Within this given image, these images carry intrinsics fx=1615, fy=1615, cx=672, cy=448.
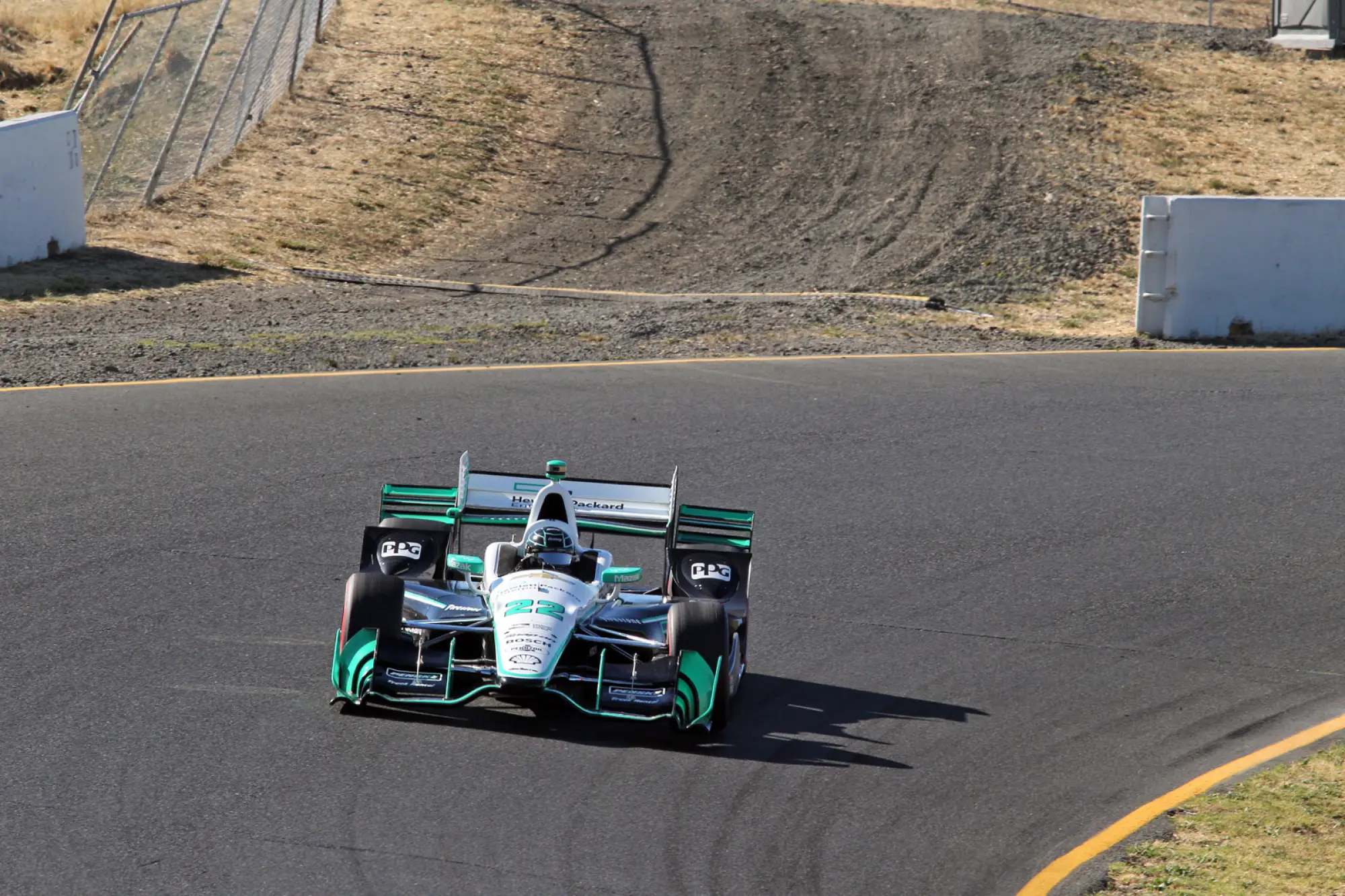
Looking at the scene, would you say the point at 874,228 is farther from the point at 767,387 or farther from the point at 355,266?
the point at 767,387

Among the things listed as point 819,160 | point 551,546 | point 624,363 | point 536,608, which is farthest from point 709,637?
point 819,160

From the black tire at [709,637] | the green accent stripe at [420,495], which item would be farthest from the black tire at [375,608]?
the black tire at [709,637]

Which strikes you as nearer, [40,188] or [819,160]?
[40,188]

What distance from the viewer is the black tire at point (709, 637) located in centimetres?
759

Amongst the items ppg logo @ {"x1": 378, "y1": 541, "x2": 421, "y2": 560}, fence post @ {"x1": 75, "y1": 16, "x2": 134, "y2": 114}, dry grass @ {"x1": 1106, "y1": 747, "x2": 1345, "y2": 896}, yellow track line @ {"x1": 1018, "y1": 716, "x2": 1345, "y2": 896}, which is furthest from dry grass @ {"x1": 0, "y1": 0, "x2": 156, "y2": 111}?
dry grass @ {"x1": 1106, "y1": 747, "x2": 1345, "y2": 896}

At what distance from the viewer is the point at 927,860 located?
20.9 ft

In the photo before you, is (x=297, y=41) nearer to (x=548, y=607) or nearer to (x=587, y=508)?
(x=587, y=508)

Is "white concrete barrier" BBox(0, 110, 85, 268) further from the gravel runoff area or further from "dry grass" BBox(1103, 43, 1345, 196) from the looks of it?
"dry grass" BBox(1103, 43, 1345, 196)

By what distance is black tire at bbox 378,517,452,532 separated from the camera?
8.66 metres

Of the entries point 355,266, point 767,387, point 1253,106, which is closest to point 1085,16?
point 1253,106

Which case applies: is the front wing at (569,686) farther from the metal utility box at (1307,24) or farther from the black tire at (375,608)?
the metal utility box at (1307,24)

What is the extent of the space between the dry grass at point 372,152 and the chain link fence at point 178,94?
43 cm

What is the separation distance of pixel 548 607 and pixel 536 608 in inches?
2.3

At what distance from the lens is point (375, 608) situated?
780 cm
